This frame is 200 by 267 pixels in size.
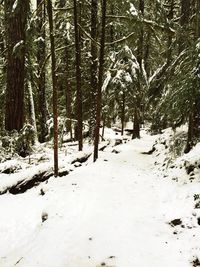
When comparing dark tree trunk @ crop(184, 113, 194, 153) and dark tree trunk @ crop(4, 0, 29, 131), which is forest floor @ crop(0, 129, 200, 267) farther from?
dark tree trunk @ crop(4, 0, 29, 131)

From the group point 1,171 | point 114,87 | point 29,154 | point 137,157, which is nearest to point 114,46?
point 114,87

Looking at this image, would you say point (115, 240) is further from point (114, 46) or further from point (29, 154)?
point (114, 46)

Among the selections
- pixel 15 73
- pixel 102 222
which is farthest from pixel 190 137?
pixel 15 73

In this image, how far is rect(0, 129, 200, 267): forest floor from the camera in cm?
612

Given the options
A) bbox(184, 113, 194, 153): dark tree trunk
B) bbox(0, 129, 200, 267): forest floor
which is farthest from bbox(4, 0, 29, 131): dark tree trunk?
bbox(184, 113, 194, 153): dark tree trunk

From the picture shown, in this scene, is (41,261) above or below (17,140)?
below

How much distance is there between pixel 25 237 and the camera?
26.2ft

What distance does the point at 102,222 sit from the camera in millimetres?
7250

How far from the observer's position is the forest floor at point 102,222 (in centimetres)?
612

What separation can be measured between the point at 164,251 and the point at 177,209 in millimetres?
1549

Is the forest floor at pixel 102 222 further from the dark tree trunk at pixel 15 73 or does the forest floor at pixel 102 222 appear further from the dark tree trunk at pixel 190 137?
the dark tree trunk at pixel 15 73

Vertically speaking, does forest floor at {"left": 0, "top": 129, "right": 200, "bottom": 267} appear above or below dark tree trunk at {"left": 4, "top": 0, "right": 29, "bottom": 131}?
below

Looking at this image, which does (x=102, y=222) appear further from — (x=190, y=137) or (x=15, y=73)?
(x=15, y=73)

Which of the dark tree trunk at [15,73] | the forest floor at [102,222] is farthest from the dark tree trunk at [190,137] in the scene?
the dark tree trunk at [15,73]
